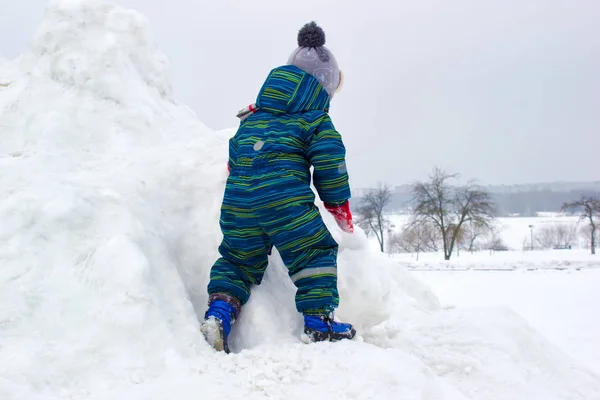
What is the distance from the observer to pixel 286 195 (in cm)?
217

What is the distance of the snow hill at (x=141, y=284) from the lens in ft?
5.21

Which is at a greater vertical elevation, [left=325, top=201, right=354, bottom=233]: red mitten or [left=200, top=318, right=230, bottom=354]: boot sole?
[left=325, top=201, right=354, bottom=233]: red mitten

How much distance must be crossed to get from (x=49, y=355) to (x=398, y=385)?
1.16 m

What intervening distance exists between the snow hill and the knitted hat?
0.78m

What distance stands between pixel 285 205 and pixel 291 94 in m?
0.60

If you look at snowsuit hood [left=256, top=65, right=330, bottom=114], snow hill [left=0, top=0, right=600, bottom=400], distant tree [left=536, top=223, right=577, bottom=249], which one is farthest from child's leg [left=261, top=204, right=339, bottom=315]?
distant tree [left=536, top=223, right=577, bottom=249]

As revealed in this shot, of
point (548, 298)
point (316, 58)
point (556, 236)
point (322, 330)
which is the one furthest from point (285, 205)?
point (556, 236)

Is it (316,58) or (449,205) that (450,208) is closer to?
(449,205)

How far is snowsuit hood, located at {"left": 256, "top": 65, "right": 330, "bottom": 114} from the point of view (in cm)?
237

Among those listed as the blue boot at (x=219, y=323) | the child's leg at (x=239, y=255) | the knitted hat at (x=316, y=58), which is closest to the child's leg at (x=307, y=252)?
the child's leg at (x=239, y=255)

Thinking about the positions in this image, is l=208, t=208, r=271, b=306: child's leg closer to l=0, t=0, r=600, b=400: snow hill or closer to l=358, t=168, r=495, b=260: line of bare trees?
l=0, t=0, r=600, b=400: snow hill

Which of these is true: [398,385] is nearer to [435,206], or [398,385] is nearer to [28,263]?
[28,263]

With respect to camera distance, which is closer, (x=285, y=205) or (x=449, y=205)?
(x=285, y=205)

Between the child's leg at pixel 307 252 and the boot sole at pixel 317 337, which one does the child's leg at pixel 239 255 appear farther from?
the boot sole at pixel 317 337
